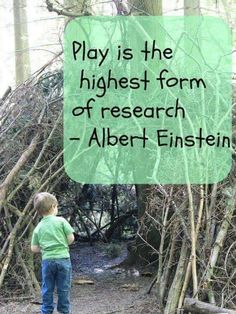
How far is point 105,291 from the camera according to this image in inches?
193

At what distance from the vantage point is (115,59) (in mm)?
5363

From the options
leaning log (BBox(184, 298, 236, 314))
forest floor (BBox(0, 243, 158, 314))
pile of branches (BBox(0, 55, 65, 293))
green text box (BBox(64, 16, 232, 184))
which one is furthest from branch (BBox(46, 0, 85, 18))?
leaning log (BBox(184, 298, 236, 314))

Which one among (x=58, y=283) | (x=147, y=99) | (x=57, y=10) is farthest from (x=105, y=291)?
(x=57, y=10)

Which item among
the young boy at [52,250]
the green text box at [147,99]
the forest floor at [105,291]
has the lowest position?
the forest floor at [105,291]

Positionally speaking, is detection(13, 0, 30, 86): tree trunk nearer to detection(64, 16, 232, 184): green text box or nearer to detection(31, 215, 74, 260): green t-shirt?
detection(64, 16, 232, 184): green text box

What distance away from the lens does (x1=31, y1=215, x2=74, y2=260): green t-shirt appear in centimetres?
368

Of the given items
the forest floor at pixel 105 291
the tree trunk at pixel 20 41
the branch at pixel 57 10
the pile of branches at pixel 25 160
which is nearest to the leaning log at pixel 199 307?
the forest floor at pixel 105 291

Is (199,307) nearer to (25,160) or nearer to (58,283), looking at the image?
(58,283)

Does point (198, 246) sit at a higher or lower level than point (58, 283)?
higher

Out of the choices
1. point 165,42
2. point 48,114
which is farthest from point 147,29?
point 48,114

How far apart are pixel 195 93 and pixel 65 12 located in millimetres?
1470

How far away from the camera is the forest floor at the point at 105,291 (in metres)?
Answer: 4.21

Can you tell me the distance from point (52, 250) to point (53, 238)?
9cm

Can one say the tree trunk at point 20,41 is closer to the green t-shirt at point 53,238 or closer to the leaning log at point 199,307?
the green t-shirt at point 53,238
